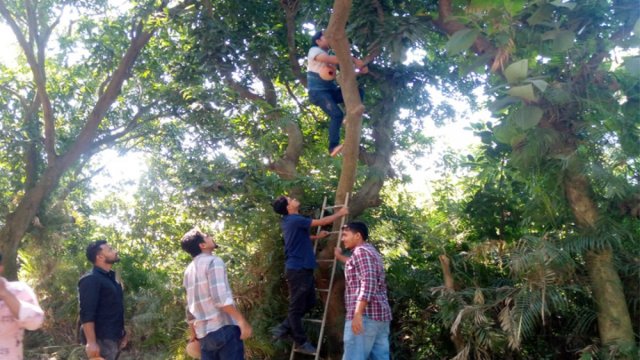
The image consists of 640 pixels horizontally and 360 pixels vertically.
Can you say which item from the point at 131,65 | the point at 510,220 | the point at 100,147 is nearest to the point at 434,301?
the point at 510,220

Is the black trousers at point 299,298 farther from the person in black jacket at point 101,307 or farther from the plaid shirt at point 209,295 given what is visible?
the person in black jacket at point 101,307

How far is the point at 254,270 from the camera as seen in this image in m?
6.12

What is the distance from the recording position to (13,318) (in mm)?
3604

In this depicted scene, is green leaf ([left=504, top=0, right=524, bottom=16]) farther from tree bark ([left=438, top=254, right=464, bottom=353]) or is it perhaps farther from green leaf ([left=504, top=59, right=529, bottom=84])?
tree bark ([left=438, top=254, right=464, bottom=353])

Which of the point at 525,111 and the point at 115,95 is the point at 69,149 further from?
the point at 525,111

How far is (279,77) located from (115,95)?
3.67 meters

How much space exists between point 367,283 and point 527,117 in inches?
67.6

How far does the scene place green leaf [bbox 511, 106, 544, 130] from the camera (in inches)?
167

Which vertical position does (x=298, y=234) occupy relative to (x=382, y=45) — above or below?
below

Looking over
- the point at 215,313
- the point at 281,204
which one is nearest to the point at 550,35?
the point at 281,204

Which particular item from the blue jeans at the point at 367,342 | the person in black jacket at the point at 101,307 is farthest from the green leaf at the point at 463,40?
the person in black jacket at the point at 101,307

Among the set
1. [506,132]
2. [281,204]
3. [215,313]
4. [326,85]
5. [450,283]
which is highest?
[326,85]

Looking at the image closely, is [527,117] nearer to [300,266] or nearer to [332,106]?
[332,106]

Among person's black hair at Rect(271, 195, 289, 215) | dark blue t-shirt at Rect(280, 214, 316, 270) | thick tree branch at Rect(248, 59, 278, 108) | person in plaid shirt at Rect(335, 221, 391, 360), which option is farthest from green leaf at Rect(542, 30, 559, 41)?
thick tree branch at Rect(248, 59, 278, 108)
